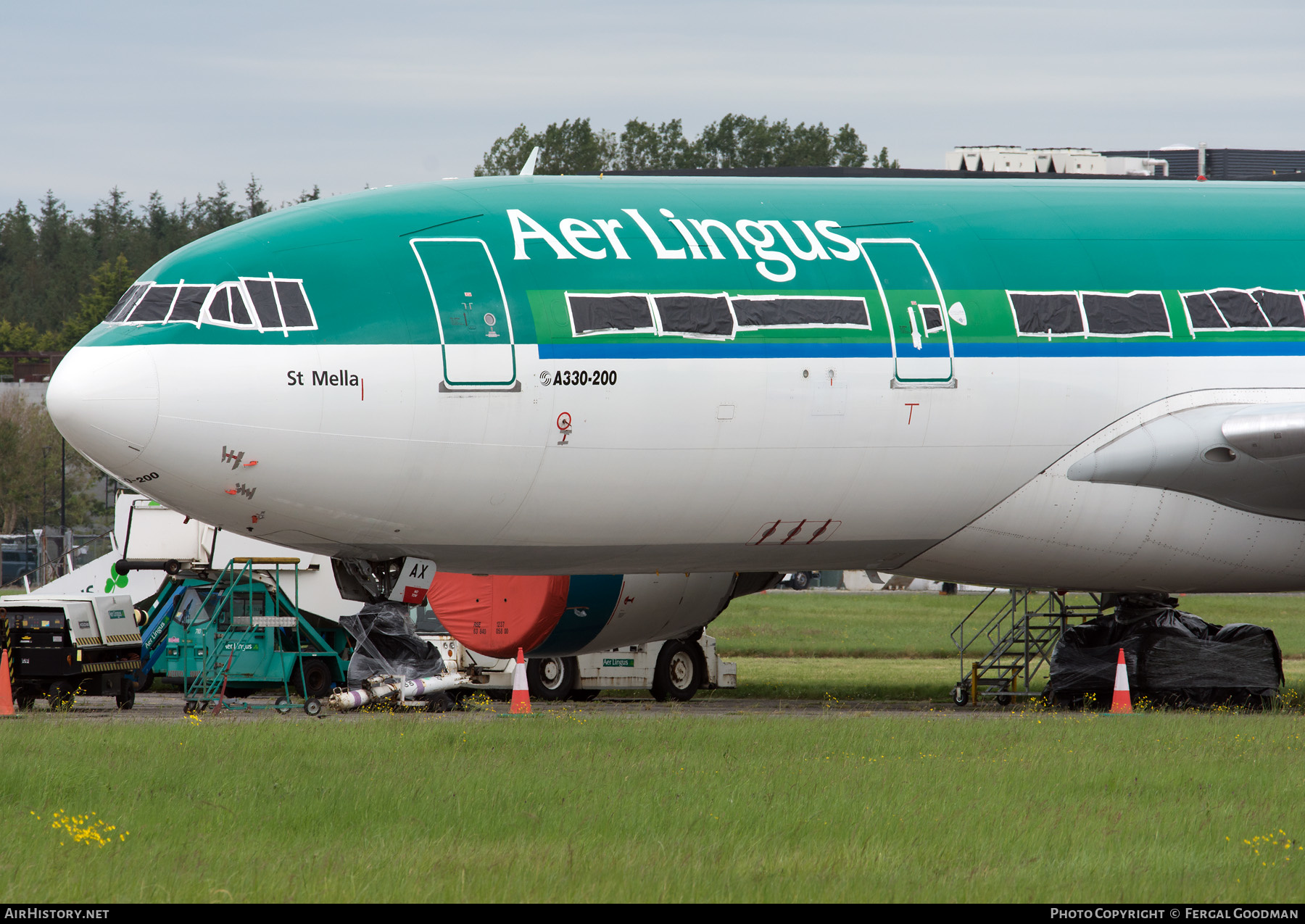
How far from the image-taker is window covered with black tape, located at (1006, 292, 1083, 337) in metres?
17.5

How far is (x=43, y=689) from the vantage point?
21703 mm

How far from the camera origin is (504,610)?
68.4 feet

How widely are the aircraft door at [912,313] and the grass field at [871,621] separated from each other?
66.3 ft

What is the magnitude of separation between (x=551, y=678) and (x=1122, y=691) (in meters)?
8.58

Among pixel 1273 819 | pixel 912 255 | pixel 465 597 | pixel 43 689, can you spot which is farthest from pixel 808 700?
pixel 1273 819

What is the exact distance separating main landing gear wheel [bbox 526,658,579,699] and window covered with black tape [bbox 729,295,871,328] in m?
9.20

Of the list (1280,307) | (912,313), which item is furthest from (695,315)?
(1280,307)

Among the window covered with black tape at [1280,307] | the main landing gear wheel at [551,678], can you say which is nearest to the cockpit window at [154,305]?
the main landing gear wheel at [551,678]

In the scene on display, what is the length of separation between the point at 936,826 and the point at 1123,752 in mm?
4456

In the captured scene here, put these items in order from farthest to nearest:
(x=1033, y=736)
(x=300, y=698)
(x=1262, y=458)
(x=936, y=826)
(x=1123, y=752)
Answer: (x=300, y=698) → (x=1262, y=458) → (x=1033, y=736) → (x=1123, y=752) → (x=936, y=826)

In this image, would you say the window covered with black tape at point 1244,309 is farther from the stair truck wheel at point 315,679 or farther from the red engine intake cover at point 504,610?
the stair truck wheel at point 315,679

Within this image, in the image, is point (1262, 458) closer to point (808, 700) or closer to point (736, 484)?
point (736, 484)

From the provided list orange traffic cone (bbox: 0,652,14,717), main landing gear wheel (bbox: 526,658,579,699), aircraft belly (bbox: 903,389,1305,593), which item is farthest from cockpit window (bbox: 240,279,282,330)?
main landing gear wheel (bbox: 526,658,579,699)

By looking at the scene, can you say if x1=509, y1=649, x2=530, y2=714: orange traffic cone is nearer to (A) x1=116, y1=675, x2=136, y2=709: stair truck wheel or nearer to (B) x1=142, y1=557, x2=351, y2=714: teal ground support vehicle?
(B) x1=142, y1=557, x2=351, y2=714: teal ground support vehicle
